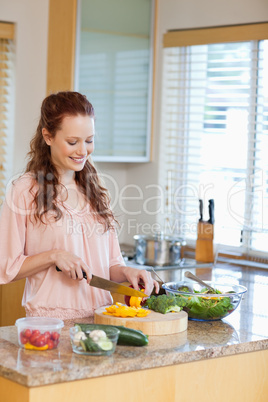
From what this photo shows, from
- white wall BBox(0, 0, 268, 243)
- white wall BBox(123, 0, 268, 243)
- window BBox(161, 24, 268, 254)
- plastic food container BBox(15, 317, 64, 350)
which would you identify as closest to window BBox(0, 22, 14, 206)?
white wall BBox(0, 0, 268, 243)

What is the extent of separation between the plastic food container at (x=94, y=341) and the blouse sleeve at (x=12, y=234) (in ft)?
1.40

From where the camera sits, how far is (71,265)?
1.96 metres

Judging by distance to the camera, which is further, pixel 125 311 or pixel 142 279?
pixel 142 279

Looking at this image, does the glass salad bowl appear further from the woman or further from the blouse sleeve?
the blouse sleeve

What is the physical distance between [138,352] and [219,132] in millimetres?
2204

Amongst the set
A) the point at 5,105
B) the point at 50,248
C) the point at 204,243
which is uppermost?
the point at 5,105

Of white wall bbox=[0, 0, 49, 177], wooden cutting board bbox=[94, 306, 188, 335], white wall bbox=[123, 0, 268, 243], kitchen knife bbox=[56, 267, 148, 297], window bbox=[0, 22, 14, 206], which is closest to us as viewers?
wooden cutting board bbox=[94, 306, 188, 335]

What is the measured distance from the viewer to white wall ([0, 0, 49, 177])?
11.9ft

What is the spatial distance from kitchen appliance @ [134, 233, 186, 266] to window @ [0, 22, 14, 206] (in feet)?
2.78

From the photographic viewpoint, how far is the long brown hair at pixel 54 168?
206 cm

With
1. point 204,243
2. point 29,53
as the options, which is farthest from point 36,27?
point 204,243

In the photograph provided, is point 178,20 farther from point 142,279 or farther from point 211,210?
point 142,279

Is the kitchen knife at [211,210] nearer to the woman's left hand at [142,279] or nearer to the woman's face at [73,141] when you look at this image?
the woman's left hand at [142,279]

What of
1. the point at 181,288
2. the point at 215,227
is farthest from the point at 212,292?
the point at 215,227
